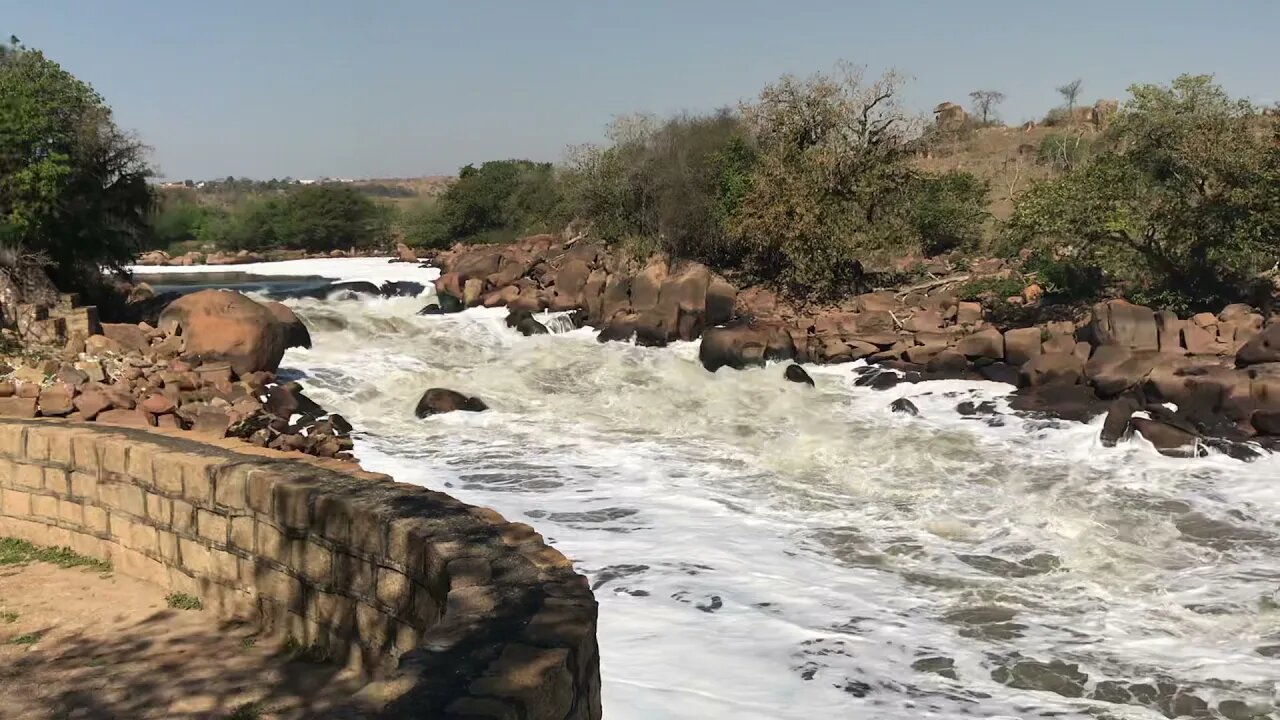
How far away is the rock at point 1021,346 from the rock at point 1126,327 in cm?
96

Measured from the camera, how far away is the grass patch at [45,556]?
20.8 feet

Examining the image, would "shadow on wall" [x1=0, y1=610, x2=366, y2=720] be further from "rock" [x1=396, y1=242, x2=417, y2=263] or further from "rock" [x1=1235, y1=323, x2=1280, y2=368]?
"rock" [x1=396, y1=242, x2=417, y2=263]

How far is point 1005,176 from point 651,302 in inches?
965

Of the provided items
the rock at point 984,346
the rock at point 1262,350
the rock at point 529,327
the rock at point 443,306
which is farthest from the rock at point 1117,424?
the rock at point 443,306

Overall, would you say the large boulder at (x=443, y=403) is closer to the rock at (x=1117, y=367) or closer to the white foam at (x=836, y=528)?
the white foam at (x=836, y=528)

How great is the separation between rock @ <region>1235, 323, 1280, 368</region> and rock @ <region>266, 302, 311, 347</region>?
15611 mm

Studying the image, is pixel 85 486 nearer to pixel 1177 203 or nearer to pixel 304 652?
pixel 304 652

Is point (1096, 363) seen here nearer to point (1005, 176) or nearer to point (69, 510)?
point (69, 510)

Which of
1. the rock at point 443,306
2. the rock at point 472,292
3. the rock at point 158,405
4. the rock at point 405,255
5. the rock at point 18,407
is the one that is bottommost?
the rock at point 158,405

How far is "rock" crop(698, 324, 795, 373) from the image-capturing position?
17094 mm

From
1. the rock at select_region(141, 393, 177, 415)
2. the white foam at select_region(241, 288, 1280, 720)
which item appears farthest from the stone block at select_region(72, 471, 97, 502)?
the rock at select_region(141, 393, 177, 415)

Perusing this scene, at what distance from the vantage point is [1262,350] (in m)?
14.2

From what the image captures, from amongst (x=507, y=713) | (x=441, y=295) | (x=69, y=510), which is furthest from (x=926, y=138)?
(x=507, y=713)

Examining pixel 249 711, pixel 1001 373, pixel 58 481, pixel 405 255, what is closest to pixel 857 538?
pixel 249 711
